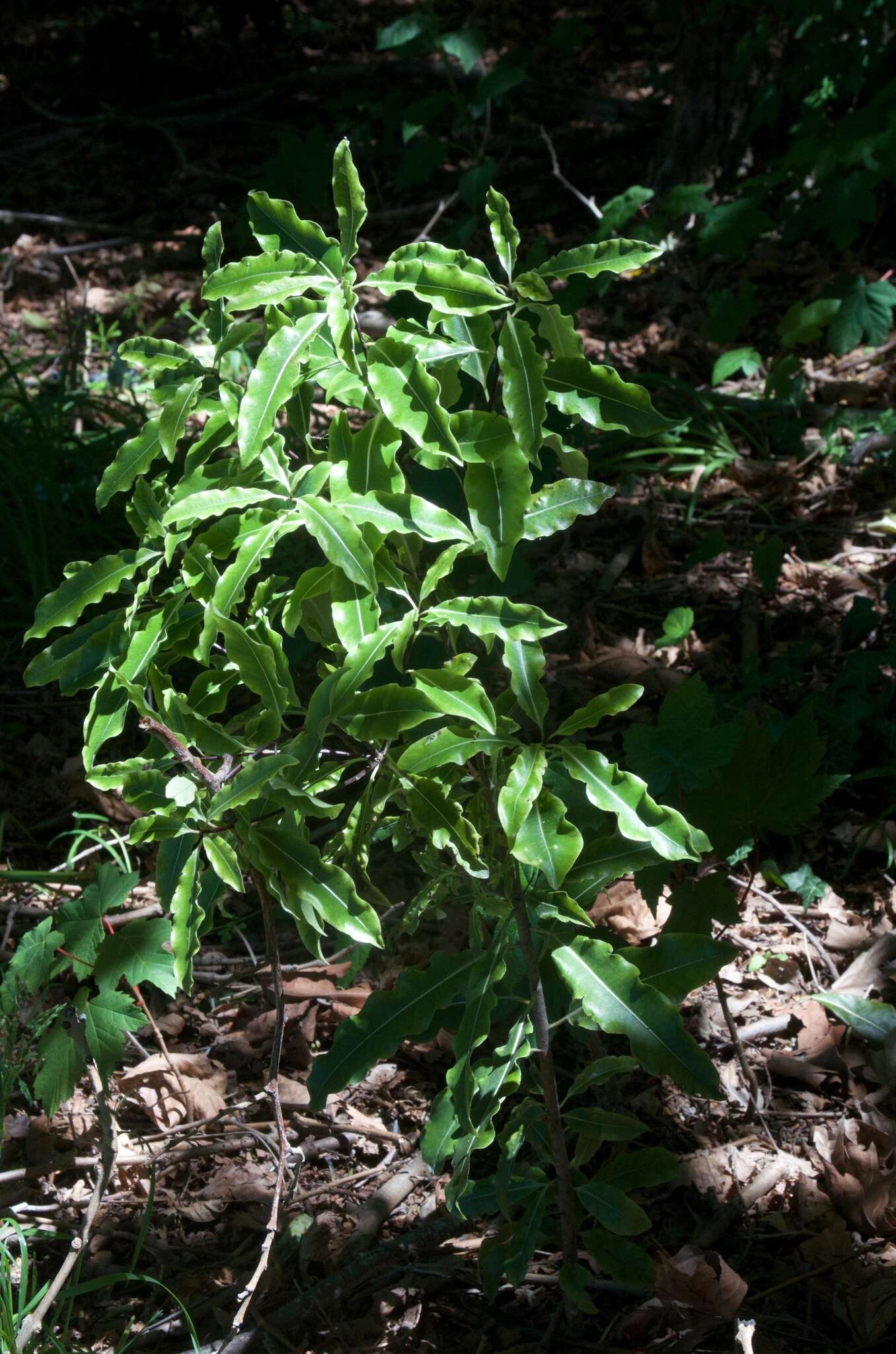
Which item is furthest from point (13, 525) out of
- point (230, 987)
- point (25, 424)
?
point (230, 987)

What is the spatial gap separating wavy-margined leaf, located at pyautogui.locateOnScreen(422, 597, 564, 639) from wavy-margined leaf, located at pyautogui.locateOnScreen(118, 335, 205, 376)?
0.37 metres

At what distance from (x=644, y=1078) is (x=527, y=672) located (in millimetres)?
1063

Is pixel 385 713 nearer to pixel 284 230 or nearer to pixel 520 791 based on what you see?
pixel 520 791

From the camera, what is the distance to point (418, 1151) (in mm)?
1816

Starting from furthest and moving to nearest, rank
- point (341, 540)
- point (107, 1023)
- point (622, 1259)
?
1. point (107, 1023)
2. point (622, 1259)
3. point (341, 540)

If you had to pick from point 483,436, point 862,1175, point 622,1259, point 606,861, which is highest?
point 483,436

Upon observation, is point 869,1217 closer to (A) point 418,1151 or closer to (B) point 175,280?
(A) point 418,1151

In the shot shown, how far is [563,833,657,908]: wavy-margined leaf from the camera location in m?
1.29

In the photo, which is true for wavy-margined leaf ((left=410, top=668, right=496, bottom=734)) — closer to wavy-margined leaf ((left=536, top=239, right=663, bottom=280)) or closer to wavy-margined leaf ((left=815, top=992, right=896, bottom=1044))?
wavy-margined leaf ((left=536, top=239, right=663, bottom=280))

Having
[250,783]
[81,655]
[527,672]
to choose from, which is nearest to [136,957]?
[81,655]

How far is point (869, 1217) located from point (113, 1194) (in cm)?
113

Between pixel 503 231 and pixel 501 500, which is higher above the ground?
pixel 503 231

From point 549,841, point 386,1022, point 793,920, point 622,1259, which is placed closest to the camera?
point 549,841

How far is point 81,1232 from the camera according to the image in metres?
1.73
